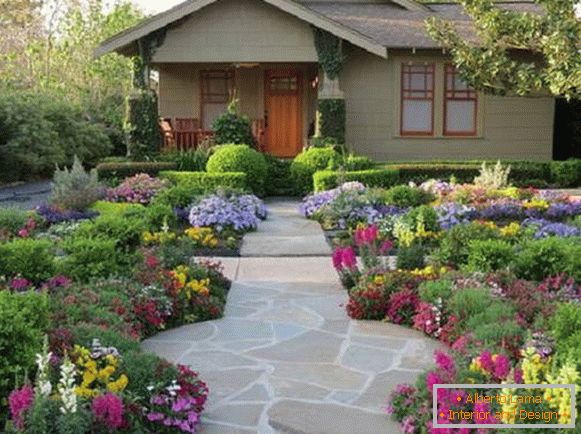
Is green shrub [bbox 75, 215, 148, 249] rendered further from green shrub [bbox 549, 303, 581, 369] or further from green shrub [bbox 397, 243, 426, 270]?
green shrub [bbox 549, 303, 581, 369]

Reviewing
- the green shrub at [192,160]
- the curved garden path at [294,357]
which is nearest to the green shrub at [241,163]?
the green shrub at [192,160]

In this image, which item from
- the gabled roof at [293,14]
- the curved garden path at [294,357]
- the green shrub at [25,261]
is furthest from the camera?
the gabled roof at [293,14]

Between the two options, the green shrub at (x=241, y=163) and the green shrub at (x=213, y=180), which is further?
the green shrub at (x=241, y=163)

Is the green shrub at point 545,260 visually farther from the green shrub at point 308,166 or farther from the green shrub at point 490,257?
the green shrub at point 308,166

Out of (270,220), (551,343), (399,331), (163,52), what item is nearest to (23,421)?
(551,343)

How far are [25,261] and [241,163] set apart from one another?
975 cm

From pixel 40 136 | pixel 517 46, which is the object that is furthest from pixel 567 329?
pixel 40 136

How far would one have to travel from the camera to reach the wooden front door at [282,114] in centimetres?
2317

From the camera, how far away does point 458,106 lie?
2178 cm

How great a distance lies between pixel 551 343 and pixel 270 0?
619 inches

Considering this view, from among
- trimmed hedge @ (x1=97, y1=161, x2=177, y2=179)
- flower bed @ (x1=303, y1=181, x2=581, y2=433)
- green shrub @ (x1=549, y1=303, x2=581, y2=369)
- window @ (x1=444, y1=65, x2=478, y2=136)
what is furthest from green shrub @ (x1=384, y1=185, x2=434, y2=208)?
green shrub @ (x1=549, y1=303, x2=581, y2=369)

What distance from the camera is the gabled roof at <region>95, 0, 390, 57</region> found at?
19.9 meters

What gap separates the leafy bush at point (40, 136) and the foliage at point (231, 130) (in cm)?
529

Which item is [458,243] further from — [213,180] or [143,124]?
[143,124]
